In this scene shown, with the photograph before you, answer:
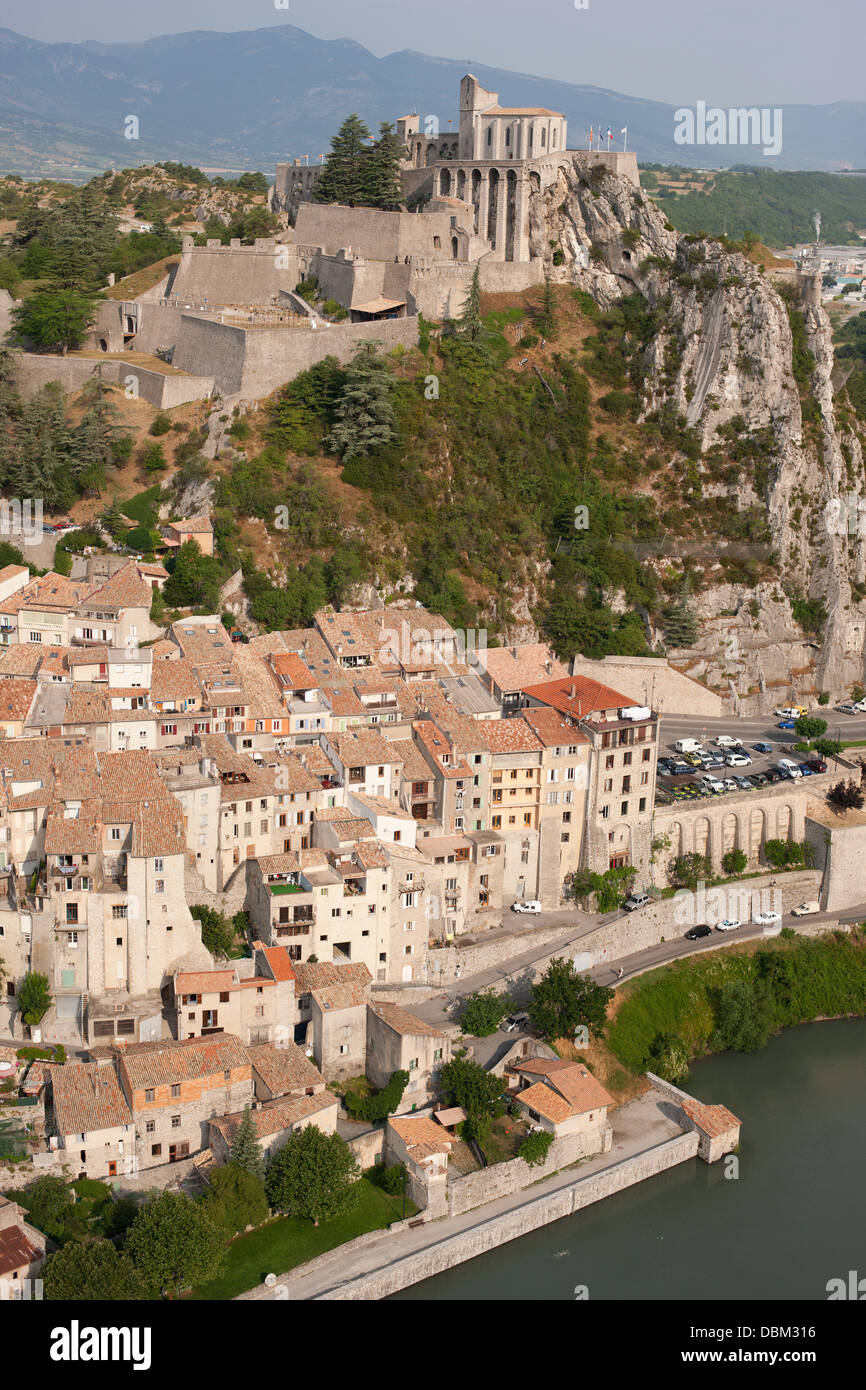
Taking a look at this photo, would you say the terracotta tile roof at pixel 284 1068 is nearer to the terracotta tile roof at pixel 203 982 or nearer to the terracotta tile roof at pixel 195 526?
the terracotta tile roof at pixel 203 982

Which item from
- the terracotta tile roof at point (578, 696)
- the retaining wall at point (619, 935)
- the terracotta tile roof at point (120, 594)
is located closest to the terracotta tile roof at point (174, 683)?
the terracotta tile roof at point (120, 594)

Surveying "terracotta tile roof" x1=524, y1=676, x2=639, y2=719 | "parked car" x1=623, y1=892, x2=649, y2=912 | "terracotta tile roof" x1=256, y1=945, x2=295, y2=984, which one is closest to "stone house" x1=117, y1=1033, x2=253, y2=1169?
"terracotta tile roof" x1=256, y1=945, x2=295, y2=984

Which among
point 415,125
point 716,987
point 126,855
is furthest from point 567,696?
point 415,125

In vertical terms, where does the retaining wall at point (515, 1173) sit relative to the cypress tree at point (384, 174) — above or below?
below

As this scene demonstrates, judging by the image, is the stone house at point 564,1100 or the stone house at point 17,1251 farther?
the stone house at point 564,1100

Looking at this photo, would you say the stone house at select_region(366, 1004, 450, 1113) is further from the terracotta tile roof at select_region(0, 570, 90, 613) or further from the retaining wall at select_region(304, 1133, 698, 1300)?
the terracotta tile roof at select_region(0, 570, 90, 613)

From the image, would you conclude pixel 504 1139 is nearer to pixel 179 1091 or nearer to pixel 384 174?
pixel 179 1091

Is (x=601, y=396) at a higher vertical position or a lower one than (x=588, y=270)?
lower

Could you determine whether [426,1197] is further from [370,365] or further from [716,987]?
[370,365]
